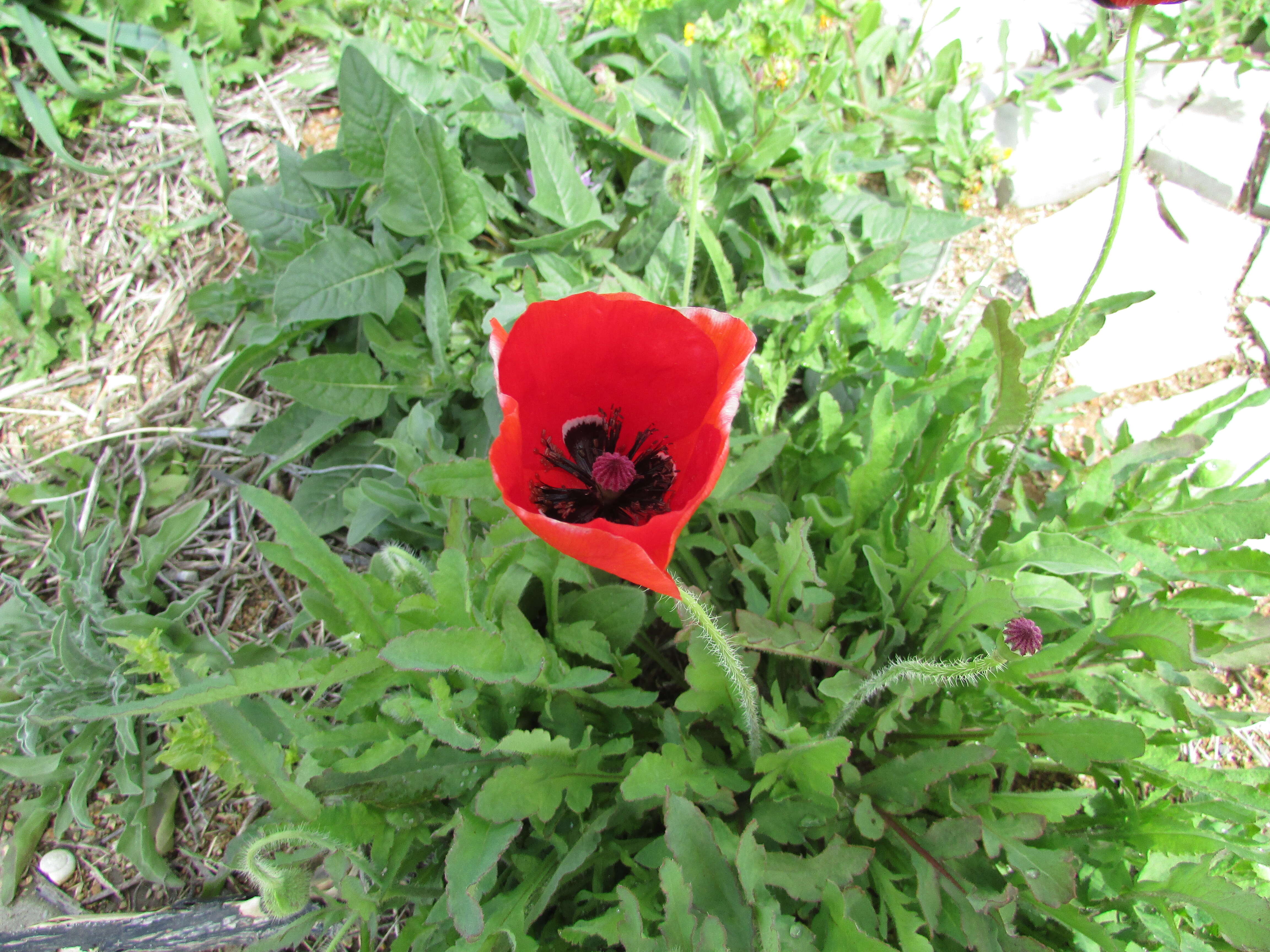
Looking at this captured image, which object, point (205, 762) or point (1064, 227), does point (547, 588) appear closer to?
point (205, 762)

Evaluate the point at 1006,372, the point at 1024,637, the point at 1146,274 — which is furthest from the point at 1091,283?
the point at 1146,274

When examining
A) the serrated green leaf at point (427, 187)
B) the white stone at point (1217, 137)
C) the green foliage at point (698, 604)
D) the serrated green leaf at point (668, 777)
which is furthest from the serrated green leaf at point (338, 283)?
the white stone at point (1217, 137)

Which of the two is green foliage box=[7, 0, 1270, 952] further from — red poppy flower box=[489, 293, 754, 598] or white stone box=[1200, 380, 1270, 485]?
white stone box=[1200, 380, 1270, 485]

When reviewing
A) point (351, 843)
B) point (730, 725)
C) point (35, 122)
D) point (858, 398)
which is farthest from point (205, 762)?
point (35, 122)

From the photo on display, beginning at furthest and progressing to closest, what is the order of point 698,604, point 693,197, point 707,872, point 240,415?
point 240,415
point 693,197
point 707,872
point 698,604

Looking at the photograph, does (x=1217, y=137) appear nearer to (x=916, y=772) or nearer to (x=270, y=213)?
(x=916, y=772)

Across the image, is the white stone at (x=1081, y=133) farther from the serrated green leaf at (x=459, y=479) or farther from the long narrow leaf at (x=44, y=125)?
the long narrow leaf at (x=44, y=125)
